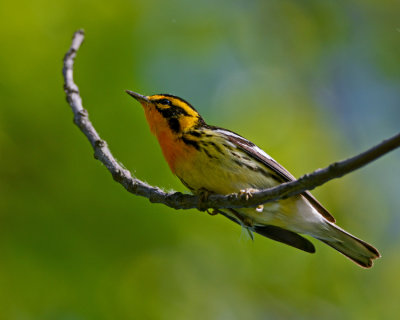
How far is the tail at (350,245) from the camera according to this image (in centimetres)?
434

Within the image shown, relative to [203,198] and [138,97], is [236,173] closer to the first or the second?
[203,198]

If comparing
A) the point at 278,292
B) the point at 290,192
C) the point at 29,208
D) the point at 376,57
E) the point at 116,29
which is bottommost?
the point at 29,208

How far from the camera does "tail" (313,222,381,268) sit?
434 centimetres

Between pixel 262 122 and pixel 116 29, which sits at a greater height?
pixel 262 122

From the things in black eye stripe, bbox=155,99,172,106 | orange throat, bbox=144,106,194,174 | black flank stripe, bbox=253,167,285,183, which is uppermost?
black eye stripe, bbox=155,99,172,106

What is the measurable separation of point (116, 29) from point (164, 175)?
149 cm

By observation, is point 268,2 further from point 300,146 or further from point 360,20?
point 300,146

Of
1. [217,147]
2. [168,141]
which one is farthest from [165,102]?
[217,147]

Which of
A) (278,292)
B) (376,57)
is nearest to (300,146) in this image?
(278,292)

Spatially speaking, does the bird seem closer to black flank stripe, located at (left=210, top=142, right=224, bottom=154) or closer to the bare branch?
black flank stripe, located at (left=210, top=142, right=224, bottom=154)

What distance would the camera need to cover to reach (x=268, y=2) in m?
7.84

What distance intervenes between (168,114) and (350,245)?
6.06ft

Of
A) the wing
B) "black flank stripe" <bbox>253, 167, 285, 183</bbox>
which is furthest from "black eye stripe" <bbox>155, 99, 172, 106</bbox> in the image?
"black flank stripe" <bbox>253, 167, 285, 183</bbox>

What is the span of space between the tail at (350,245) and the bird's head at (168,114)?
1389 mm
